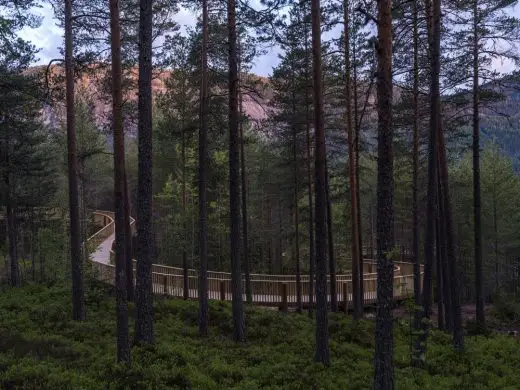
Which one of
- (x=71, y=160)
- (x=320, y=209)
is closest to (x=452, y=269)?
(x=320, y=209)

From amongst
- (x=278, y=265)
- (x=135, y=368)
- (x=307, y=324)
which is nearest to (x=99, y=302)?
(x=307, y=324)

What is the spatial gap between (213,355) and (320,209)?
3.91m

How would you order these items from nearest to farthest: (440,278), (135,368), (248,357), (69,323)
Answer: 1. (135,368)
2. (248,357)
3. (69,323)
4. (440,278)

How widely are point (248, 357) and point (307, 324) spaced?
5268mm

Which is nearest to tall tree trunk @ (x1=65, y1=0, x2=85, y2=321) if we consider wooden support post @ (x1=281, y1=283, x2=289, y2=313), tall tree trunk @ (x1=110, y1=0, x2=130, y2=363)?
tall tree trunk @ (x1=110, y1=0, x2=130, y2=363)

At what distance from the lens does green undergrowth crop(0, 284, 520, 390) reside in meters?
7.39

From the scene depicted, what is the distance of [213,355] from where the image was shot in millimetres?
9570

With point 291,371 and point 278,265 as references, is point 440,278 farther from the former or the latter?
point 278,265

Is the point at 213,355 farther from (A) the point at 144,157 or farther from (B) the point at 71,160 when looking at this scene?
(B) the point at 71,160

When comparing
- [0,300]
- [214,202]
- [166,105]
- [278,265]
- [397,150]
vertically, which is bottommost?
[278,265]

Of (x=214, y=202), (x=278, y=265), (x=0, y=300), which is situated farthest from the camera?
(x=278, y=265)

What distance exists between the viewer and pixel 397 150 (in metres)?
18.1

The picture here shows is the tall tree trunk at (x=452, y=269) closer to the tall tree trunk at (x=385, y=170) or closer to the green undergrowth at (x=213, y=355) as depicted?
the green undergrowth at (x=213, y=355)

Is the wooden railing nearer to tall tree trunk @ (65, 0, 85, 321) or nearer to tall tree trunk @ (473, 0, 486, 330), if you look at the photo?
Result: tall tree trunk @ (473, 0, 486, 330)
